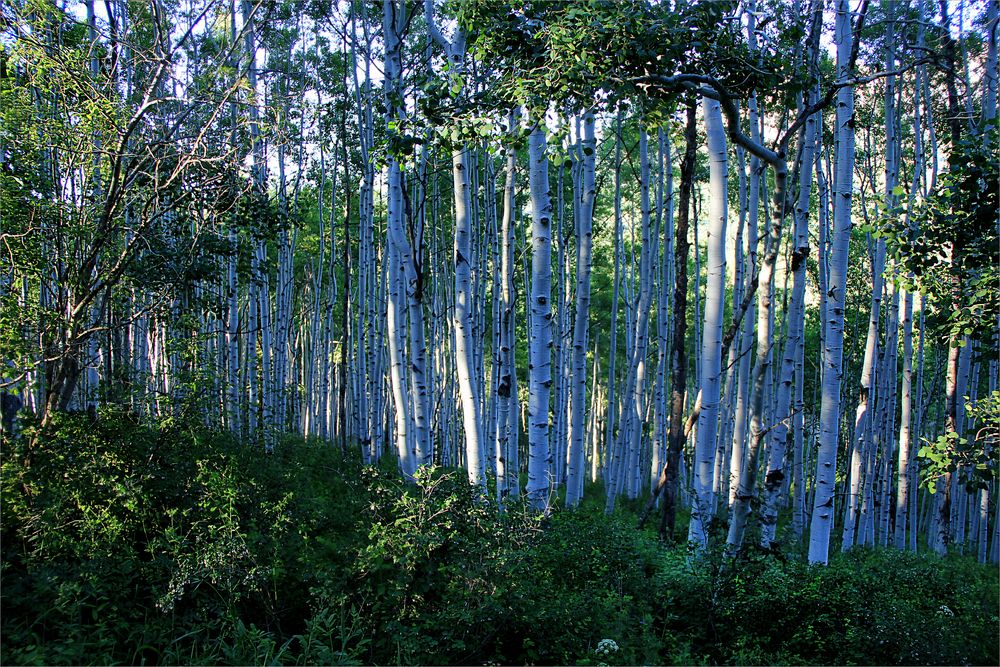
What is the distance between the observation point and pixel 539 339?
5438mm

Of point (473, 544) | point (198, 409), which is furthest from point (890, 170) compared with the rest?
point (198, 409)

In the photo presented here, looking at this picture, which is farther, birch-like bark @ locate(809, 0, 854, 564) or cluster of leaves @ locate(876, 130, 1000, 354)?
birch-like bark @ locate(809, 0, 854, 564)

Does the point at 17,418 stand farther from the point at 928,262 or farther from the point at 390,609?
the point at 928,262

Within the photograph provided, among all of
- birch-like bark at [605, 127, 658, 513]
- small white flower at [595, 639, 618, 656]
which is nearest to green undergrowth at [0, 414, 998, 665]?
small white flower at [595, 639, 618, 656]

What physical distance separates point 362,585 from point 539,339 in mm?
2411

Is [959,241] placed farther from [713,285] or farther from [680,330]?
[680,330]

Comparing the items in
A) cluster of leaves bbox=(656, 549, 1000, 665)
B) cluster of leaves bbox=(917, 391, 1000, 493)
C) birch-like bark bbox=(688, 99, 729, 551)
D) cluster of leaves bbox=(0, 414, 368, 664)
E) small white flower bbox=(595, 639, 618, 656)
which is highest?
birch-like bark bbox=(688, 99, 729, 551)

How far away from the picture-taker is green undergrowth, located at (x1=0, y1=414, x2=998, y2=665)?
4.01m

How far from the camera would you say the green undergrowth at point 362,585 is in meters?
4.01

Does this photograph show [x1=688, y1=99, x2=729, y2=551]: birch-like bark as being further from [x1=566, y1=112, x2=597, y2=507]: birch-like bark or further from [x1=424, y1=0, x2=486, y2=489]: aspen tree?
[x1=424, y1=0, x2=486, y2=489]: aspen tree

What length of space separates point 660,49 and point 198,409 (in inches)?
182

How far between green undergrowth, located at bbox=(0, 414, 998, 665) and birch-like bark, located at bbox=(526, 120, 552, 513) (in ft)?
1.21

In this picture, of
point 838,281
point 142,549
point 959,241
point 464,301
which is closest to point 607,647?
point 464,301

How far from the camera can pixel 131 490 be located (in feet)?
15.4
